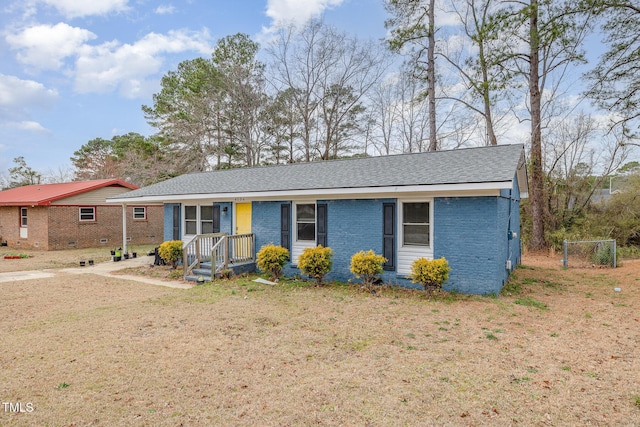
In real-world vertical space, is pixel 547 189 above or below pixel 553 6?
below

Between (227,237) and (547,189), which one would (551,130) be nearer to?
(547,189)

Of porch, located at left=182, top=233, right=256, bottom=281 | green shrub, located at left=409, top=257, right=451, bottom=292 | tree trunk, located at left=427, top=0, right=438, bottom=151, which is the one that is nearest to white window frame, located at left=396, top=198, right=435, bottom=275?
green shrub, located at left=409, top=257, right=451, bottom=292

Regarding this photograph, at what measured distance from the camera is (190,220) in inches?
489

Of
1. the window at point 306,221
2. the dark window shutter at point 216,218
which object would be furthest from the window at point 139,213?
the window at point 306,221

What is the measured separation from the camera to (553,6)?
14562 mm

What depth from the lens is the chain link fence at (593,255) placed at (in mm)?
11844

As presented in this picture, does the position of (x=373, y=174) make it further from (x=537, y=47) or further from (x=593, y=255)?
(x=537, y=47)

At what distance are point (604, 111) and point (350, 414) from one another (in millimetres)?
14858

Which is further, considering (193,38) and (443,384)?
(193,38)

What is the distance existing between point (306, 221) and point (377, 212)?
224cm

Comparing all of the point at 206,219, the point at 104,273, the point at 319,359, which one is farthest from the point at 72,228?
the point at 319,359

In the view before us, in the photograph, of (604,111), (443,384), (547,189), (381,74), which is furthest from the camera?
(381,74)

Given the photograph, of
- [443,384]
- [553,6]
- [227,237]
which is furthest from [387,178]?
[553,6]

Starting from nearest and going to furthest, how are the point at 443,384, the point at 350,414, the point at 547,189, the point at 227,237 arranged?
the point at 350,414 → the point at 443,384 → the point at 227,237 → the point at 547,189
